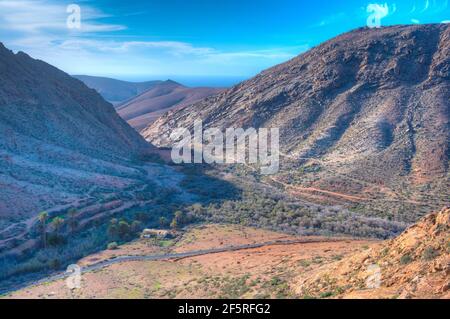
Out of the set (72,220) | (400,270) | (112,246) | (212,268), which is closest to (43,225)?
(72,220)

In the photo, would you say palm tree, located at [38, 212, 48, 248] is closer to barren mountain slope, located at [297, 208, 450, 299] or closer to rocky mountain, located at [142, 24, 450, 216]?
barren mountain slope, located at [297, 208, 450, 299]

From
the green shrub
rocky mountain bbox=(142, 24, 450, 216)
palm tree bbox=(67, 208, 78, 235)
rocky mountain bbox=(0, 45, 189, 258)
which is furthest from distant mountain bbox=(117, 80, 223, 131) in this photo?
the green shrub

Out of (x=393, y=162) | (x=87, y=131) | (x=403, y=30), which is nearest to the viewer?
(x=393, y=162)

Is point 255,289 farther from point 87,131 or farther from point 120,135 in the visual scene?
point 120,135

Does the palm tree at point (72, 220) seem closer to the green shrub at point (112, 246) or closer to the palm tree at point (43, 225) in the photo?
the palm tree at point (43, 225)
